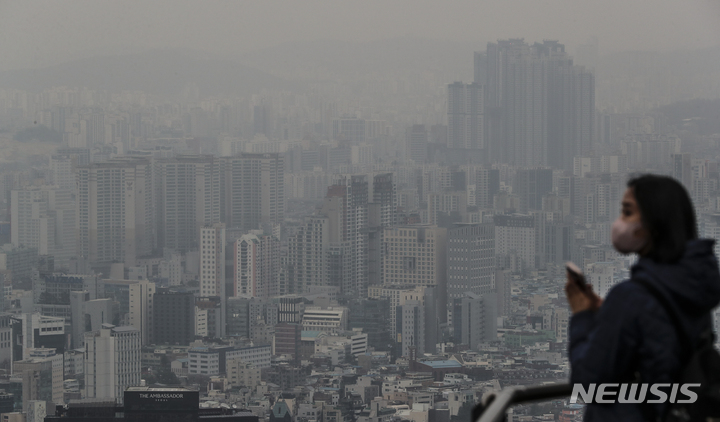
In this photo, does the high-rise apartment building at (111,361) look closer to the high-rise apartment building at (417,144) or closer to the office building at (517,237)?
the high-rise apartment building at (417,144)

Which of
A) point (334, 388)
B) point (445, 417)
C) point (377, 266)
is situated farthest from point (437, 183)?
point (445, 417)

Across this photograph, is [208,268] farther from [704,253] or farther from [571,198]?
[704,253]

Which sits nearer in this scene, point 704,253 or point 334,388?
point 704,253

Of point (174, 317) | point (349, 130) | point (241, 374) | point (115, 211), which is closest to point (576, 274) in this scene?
point (241, 374)

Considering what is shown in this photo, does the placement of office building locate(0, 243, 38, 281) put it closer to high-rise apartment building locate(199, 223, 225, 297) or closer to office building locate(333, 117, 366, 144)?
high-rise apartment building locate(199, 223, 225, 297)

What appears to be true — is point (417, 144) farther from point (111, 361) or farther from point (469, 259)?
point (111, 361)

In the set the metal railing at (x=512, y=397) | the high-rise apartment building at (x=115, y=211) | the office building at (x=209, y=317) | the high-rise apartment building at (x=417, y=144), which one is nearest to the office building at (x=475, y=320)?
the high-rise apartment building at (x=417, y=144)
